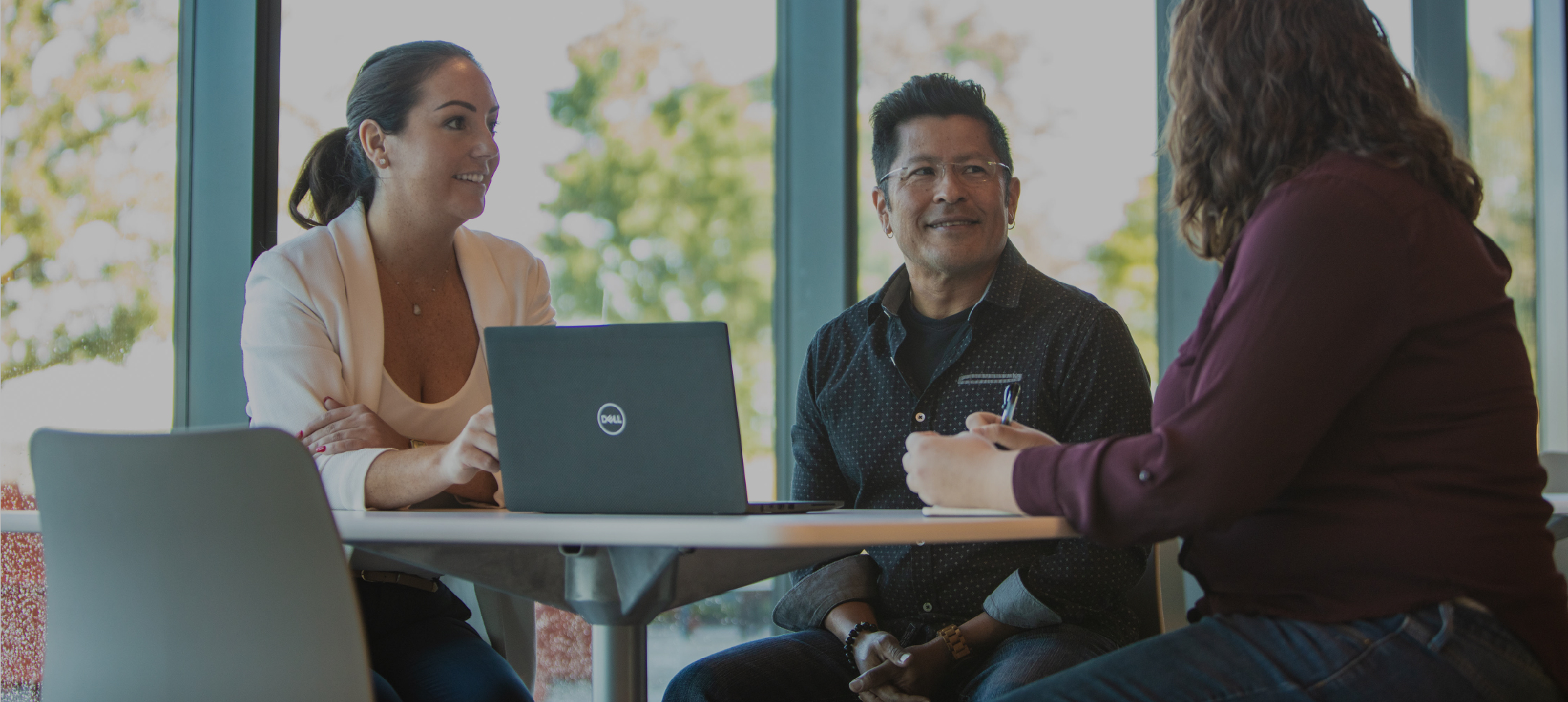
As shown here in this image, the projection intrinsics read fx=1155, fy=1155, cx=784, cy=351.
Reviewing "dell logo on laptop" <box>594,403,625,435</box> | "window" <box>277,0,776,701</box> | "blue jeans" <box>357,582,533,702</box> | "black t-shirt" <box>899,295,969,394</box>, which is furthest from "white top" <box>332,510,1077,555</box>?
"window" <box>277,0,776,701</box>

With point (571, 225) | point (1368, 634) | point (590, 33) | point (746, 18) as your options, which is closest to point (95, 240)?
point (571, 225)

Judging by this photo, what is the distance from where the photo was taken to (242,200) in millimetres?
2512

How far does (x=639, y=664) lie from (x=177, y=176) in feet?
5.74

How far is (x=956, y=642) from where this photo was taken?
1797mm

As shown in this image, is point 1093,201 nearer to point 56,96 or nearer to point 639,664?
point 639,664

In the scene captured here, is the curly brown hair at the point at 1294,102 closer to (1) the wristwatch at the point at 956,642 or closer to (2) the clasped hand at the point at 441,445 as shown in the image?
(1) the wristwatch at the point at 956,642

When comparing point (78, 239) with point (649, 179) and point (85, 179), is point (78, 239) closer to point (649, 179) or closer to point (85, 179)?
point (85, 179)

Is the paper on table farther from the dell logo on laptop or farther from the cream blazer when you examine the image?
the cream blazer

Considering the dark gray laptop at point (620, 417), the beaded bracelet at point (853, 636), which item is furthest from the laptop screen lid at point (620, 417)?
the beaded bracelet at point (853, 636)

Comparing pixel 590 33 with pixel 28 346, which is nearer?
pixel 28 346

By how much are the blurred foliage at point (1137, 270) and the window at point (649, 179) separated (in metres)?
0.98

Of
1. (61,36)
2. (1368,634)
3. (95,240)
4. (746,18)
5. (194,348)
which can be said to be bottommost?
(1368,634)

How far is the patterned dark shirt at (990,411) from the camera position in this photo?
5.80 ft

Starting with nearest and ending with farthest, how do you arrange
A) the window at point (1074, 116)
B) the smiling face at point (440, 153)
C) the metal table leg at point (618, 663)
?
the metal table leg at point (618, 663) → the smiling face at point (440, 153) → the window at point (1074, 116)
